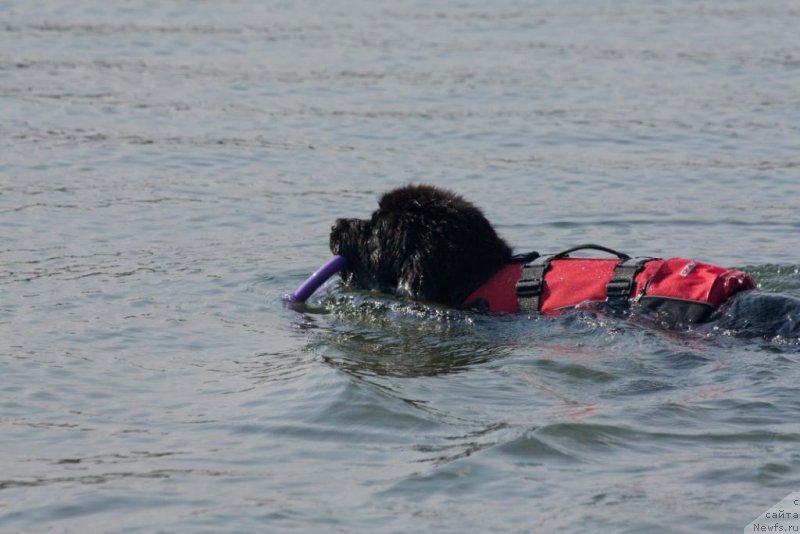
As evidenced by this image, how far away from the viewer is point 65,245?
9.60m

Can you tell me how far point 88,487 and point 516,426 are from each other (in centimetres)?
191

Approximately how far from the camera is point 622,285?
728 centimetres

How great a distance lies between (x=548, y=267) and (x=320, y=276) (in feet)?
5.01

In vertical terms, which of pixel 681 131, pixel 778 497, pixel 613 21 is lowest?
pixel 778 497

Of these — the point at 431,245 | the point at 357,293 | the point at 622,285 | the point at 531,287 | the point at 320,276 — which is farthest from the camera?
the point at 357,293

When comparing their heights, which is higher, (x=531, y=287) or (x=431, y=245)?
(x=431, y=245)

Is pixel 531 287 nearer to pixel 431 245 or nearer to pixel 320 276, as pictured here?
pixel 431 245

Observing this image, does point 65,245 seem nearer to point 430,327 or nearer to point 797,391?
point 430,327

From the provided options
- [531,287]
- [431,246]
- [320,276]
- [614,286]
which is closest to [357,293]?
[320,276]

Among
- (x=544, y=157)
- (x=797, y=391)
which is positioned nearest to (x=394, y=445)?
(x=797, y=391)

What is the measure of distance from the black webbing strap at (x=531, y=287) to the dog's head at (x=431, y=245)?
0.26m

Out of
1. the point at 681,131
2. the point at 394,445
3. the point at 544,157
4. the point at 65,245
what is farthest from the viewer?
the point at 681,131

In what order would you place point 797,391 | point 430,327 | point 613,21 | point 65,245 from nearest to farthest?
point 797,391 → point 430,327 → point 65,245 → point 613,21

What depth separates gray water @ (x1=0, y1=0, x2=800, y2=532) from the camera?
5.27m
